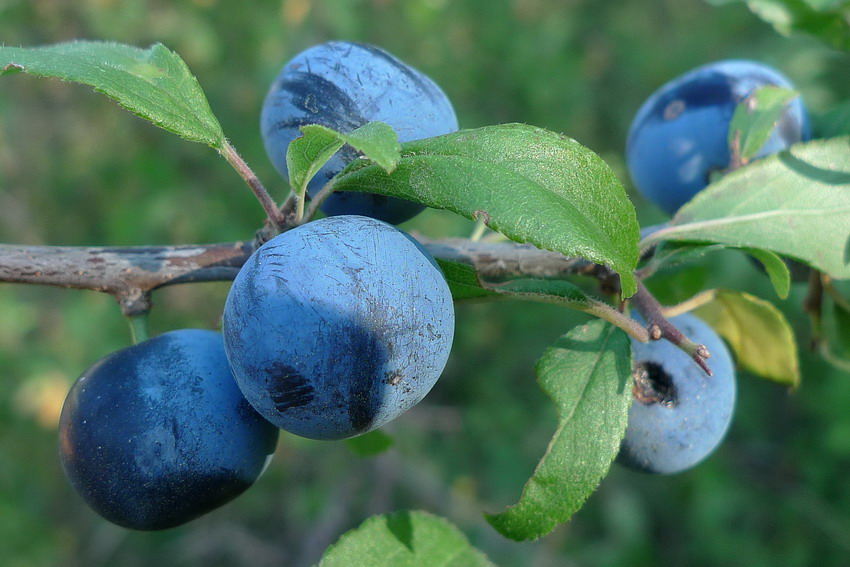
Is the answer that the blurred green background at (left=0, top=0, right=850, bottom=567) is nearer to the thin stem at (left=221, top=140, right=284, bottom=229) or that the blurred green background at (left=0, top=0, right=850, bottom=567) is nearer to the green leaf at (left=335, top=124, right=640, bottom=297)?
the thin stem at (left=221, top=140, right=284, bottom=229)

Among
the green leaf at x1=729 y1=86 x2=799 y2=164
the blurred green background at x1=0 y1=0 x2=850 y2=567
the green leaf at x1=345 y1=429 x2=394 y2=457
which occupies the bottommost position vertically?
the blurred green background at x1=0 y1=0 x2=850 y2=567

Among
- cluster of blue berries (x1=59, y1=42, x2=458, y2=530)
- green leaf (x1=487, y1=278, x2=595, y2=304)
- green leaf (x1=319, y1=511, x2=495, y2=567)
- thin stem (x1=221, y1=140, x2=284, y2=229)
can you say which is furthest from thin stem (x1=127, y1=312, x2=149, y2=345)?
green leaf (x1=487, y1=278, x2=595, y2=304)

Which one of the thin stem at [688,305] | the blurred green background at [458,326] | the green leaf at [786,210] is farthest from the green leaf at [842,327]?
the blurred green background at [458,326]

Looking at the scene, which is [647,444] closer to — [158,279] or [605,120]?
[158,279]

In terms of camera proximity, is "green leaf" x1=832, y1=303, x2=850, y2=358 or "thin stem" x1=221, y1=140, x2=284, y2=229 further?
"green leaf" x1=832, y1=303, x2=850, y2=358

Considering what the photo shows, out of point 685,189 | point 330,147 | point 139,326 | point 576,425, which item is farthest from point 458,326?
point 330,147

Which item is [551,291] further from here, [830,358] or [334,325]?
[830,358]

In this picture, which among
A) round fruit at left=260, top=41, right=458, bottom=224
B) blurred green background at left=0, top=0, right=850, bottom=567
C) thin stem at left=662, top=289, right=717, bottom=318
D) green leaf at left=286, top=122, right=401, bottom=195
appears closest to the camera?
green leaf at left=286, top=122, right=401, bottom=195
